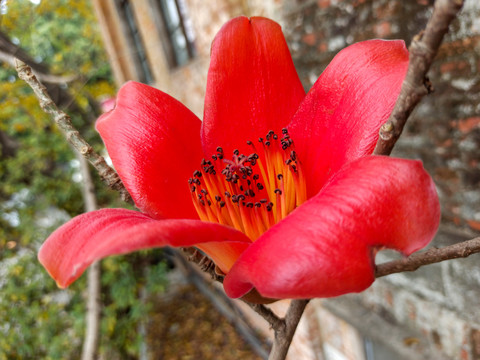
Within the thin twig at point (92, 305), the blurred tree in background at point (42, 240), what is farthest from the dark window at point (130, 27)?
the thin twig at point (92, 305)

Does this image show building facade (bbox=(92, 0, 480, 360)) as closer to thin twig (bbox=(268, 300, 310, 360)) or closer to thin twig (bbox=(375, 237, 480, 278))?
thin twig (bbox=(375, 237, 480, 278))

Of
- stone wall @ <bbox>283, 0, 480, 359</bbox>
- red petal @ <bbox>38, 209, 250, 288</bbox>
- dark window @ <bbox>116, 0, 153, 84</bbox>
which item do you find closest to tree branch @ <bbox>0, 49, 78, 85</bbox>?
red petal @ <bbox>38, 209, 250, 288</bbox>

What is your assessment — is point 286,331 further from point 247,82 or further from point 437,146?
point 437,146

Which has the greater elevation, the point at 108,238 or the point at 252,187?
the point at 108,238

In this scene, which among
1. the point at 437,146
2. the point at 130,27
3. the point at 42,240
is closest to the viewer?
the point at 437,146

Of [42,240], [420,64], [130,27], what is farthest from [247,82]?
[130,27]

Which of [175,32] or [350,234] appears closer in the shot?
[350,234]
